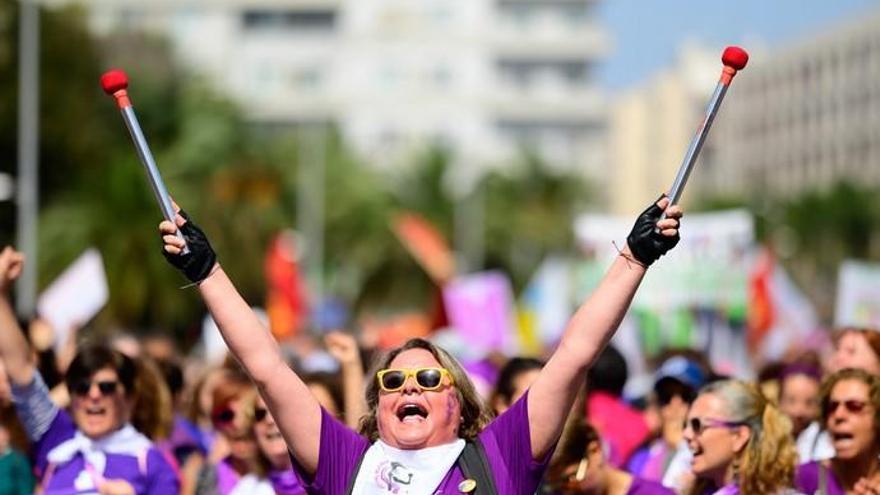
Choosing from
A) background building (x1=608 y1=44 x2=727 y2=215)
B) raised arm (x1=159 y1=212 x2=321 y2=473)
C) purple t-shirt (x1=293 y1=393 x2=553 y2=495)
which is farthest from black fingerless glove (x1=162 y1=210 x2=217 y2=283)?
background building (x1=608 y1=44 x2=727 y2=215)

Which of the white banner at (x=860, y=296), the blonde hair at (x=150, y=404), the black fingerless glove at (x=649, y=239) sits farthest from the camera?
the white banner at (x=860, y=296)

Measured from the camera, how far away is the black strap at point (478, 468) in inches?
217

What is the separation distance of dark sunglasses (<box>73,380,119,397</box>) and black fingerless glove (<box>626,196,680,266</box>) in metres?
2.59

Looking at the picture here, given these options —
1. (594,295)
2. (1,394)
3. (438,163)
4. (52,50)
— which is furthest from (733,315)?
(438,163)

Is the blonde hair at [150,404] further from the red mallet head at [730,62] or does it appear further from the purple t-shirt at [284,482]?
the red mallet head at [730,62]

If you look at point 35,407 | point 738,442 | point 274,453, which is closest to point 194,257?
point 35,407

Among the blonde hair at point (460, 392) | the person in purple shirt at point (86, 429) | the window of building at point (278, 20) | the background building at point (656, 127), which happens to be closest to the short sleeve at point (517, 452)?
the blonde hair at point (460, 392)

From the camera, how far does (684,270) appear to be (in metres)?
19.0

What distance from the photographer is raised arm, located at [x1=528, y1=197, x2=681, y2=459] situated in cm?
546

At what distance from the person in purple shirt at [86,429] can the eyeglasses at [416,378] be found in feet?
5.95

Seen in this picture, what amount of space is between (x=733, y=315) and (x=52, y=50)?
29.9 metres

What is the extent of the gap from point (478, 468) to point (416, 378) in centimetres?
29

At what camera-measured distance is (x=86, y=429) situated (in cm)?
743

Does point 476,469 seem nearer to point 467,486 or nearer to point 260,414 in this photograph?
point 467,486
